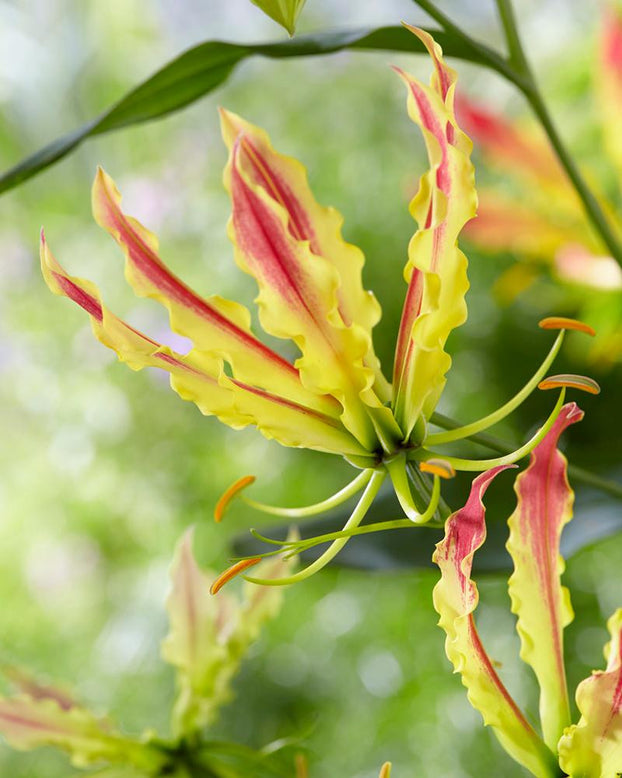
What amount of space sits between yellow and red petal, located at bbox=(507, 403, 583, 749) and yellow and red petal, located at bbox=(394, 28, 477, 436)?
0.05m

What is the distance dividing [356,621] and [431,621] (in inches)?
4.3

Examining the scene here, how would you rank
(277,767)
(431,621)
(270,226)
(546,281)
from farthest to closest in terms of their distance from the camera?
(546,281), (431,621), (277,767), (270,226)

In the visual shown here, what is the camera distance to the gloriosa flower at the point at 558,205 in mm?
719

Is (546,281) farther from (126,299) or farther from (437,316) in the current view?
(437,316)

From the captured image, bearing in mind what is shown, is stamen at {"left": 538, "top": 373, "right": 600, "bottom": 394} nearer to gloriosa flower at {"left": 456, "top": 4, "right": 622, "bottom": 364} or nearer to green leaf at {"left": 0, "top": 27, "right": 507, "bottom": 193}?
green leaf at {"left": 0, "top": 27, "right": 507, "bottom": 193}

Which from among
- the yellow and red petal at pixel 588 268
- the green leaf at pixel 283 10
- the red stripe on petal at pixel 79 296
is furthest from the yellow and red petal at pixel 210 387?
the yellow and red petal at pixel 588 268

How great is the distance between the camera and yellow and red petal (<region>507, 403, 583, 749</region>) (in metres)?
0.35

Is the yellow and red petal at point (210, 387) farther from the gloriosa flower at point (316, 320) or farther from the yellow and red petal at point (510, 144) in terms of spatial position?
the yellow and red petal at point (510, 144)

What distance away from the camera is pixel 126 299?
1.78 metres

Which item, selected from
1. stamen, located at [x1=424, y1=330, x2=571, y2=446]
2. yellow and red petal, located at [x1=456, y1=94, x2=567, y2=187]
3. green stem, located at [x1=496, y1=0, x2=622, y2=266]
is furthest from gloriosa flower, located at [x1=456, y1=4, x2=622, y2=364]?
stamen, located at [x1=424, y1=330, x2=571, y2=446]

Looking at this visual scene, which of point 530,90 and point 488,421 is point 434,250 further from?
point 530,90

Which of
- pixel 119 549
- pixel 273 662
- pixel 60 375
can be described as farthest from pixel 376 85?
pixel 273 662

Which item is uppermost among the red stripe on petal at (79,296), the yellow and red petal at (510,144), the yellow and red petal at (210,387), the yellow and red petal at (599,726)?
the red stripe on petal at (79,296)

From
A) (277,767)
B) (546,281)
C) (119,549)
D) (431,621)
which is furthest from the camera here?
(119,549)
